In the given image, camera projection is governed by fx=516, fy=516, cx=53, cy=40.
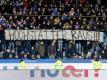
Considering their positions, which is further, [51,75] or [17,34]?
[17,34]

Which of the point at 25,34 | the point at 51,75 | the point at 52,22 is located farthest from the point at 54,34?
the point at 51,75

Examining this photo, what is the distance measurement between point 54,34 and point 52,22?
0.71 m

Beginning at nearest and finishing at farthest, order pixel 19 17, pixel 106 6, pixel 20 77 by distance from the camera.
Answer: pixel 20 77
pixel 19 17
pixel 106 6

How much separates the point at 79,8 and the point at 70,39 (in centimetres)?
241

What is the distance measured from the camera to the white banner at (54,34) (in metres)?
24.0

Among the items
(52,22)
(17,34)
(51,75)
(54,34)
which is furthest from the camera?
(52,22)

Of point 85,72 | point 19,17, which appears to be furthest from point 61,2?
point 85,72

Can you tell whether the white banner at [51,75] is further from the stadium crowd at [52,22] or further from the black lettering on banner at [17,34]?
the black lettering on banner at [17,34]

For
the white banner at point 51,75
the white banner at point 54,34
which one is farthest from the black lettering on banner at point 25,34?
the white banner at point 51,75

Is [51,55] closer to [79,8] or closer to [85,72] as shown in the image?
[79,8]

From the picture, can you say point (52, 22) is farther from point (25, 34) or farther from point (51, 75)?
point (51, 75)

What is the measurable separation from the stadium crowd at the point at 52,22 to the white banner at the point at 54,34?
19cm

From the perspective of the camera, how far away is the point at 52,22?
2453 cm

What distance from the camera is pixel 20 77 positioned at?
52.4 feet
